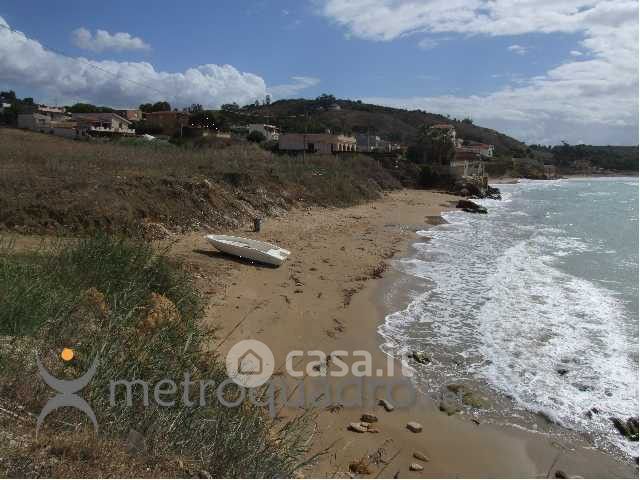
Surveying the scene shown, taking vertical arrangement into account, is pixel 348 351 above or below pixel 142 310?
below

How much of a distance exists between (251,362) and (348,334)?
246cm

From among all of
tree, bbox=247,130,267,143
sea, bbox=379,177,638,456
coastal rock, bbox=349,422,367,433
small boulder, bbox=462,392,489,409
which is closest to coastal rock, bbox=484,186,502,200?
sea, bbox=379,177,638,456

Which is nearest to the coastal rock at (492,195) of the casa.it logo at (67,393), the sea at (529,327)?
the sea at (529,327)

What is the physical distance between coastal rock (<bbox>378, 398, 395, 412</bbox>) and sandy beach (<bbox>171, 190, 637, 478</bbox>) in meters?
0.11

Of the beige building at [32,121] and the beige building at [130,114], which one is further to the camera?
the beige building at [130,114]

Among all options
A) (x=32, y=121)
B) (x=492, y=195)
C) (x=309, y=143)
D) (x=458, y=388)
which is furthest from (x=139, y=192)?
(x=32, y=121)

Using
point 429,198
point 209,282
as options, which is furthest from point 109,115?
point 209,282

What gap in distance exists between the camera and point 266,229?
18.8 meters

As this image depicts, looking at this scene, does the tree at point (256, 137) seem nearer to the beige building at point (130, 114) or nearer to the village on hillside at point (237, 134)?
the village on hillside at point (237, 134)

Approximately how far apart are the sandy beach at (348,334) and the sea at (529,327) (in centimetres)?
46

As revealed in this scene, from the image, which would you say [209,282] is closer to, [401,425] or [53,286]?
[53,286]

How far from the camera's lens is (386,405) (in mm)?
6688

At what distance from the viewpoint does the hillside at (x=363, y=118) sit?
121 meters

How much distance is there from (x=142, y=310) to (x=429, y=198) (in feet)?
121
